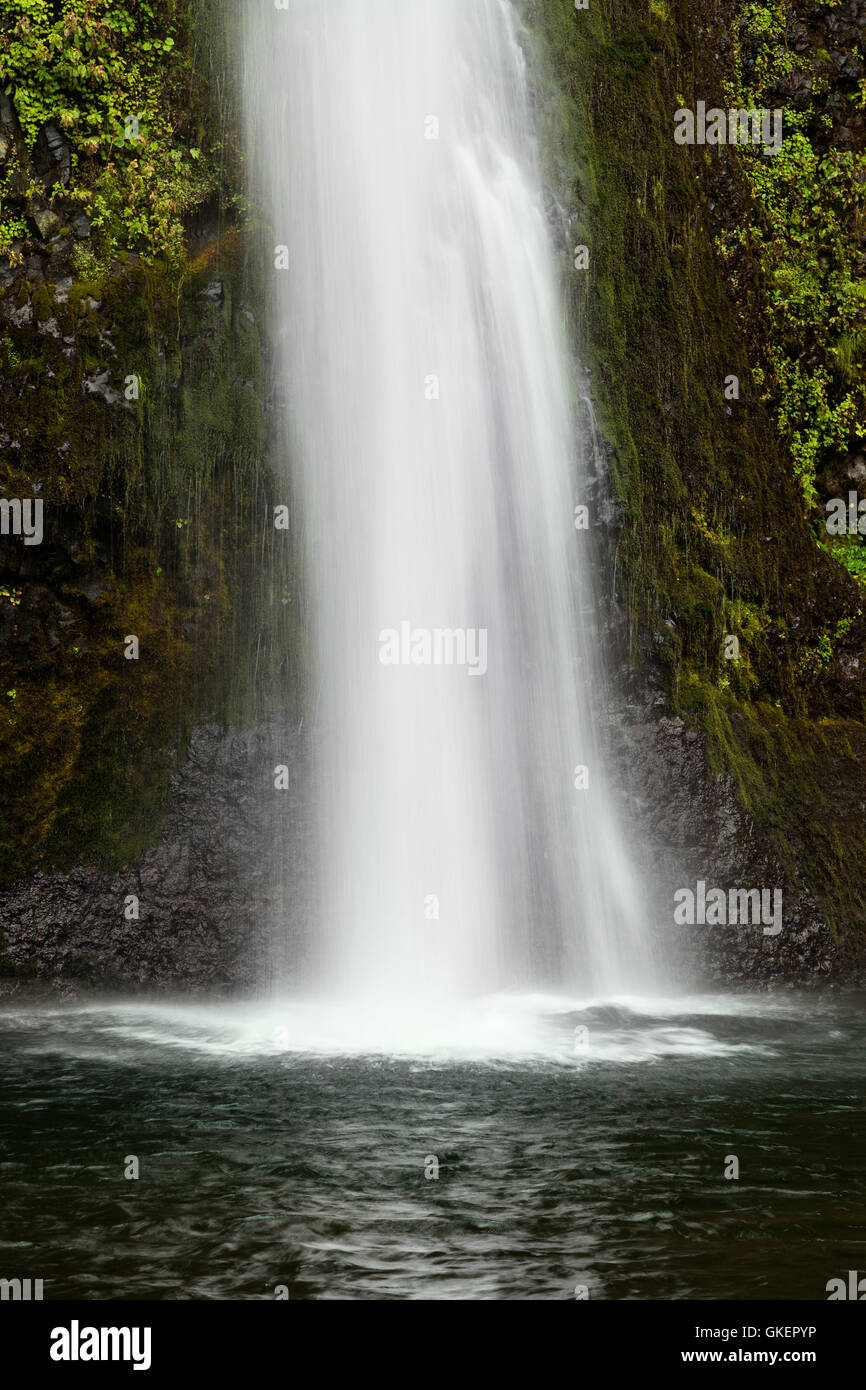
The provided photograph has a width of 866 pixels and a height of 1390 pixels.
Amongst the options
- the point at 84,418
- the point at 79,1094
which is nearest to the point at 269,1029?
the point at 79,1094

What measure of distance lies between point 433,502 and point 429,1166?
22.9ft

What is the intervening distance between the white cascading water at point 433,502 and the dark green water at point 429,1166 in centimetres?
197

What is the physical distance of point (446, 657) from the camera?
11.1 meters

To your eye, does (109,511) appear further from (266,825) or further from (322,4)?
(322,4)

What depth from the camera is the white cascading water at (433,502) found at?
10.5 m

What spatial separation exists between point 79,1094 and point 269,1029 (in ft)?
6.70

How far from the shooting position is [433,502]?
11.4 meters
